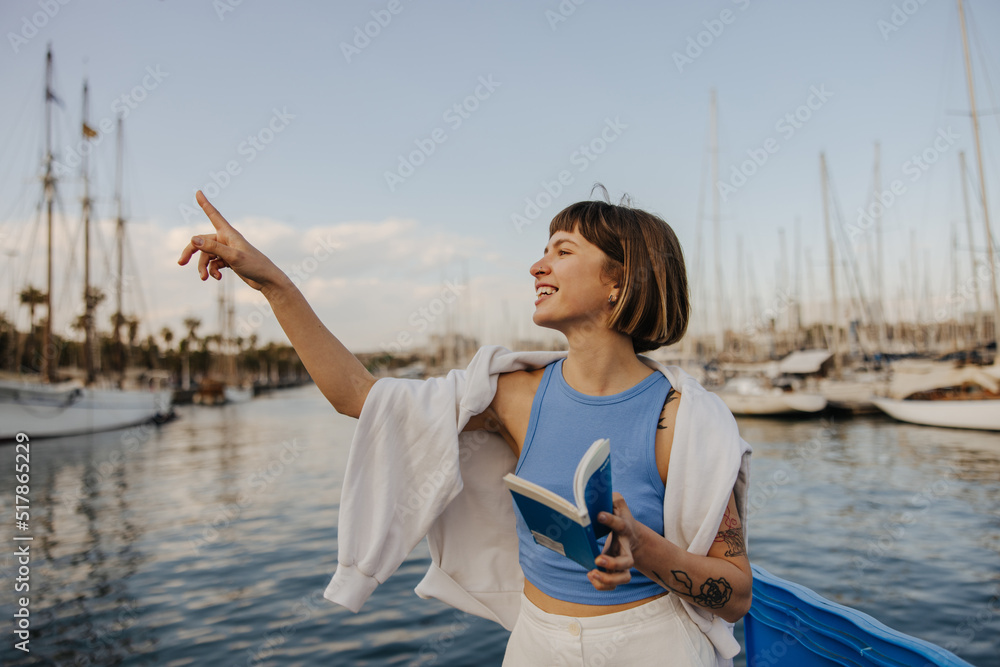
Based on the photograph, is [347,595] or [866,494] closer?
[347,595]

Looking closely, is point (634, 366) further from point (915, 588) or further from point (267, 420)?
point (267, 420)

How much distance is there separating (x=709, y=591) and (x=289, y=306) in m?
1.44

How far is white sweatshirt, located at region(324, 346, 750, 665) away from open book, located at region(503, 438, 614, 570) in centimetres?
50

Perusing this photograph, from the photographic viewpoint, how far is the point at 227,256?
66.9 inches

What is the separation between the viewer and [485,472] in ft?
7.28

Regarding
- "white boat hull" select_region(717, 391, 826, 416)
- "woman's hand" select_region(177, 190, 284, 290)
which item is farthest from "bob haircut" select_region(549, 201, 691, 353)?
"white boat hull" select_region(717, 391, 826, 416)

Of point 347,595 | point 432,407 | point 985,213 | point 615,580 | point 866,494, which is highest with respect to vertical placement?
point 985,213

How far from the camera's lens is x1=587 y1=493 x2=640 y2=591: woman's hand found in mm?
1342

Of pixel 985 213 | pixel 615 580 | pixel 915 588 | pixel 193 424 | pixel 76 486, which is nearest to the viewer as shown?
pixel 615 580

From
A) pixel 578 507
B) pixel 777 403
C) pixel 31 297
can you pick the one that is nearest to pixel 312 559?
pixel 578 507

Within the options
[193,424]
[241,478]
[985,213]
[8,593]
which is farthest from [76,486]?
[985,213]

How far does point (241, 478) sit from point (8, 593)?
28.1 feet

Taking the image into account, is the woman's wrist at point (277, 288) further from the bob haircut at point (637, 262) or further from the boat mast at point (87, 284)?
the boat mast at point (87, 284)

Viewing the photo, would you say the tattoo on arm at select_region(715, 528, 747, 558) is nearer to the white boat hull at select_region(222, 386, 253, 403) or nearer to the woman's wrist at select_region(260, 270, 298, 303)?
the woman's wrist at select_region(260, 270, 298, 303)
